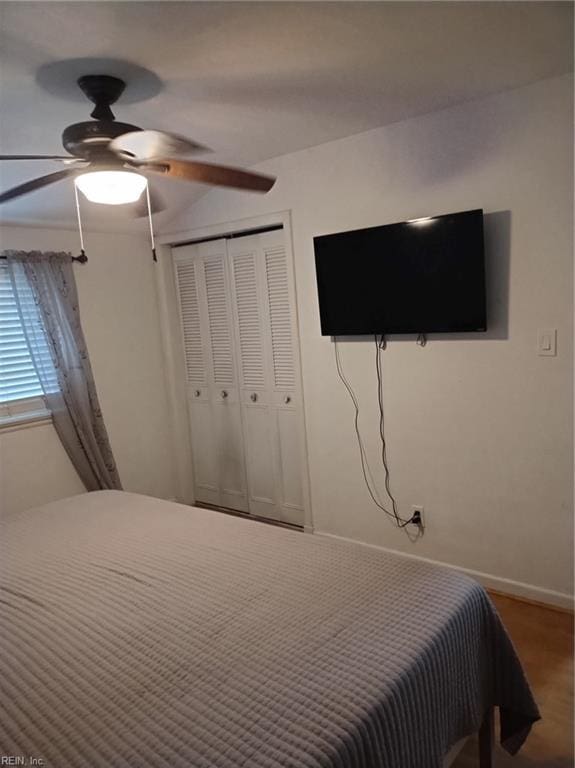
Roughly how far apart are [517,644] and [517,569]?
42 centimetres

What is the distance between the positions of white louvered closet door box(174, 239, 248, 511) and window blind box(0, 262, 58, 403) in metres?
1.10

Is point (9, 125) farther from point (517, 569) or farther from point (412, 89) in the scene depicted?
point (517, 569)

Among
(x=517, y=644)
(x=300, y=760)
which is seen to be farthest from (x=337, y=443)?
(x=300, y=760)

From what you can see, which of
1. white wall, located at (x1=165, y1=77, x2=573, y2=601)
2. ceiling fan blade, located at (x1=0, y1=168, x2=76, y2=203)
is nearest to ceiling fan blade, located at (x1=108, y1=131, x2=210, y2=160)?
ceiling fan blade, located at (x1=0, y1=168, x2=76, y2=203)

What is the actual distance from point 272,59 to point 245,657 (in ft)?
6.24

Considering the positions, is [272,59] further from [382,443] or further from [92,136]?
[382,443]

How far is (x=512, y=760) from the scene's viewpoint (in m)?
1.77

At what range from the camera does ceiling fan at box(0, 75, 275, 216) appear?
63.2 inches

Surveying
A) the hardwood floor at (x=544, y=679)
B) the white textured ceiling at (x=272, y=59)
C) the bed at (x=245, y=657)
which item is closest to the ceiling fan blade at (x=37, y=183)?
the white textured ceiling at (x=272, y=59)

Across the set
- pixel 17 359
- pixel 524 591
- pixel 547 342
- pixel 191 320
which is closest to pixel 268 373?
pixel 191 320

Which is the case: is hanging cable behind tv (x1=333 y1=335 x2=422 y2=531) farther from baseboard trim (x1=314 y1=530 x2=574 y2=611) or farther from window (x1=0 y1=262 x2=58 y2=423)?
window (x1=0 y1=262 x2=58 y2=423)

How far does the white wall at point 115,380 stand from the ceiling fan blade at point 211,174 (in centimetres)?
196

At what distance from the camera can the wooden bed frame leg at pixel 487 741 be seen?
1651 mm

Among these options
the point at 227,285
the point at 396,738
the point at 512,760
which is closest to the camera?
the point at 396,738
